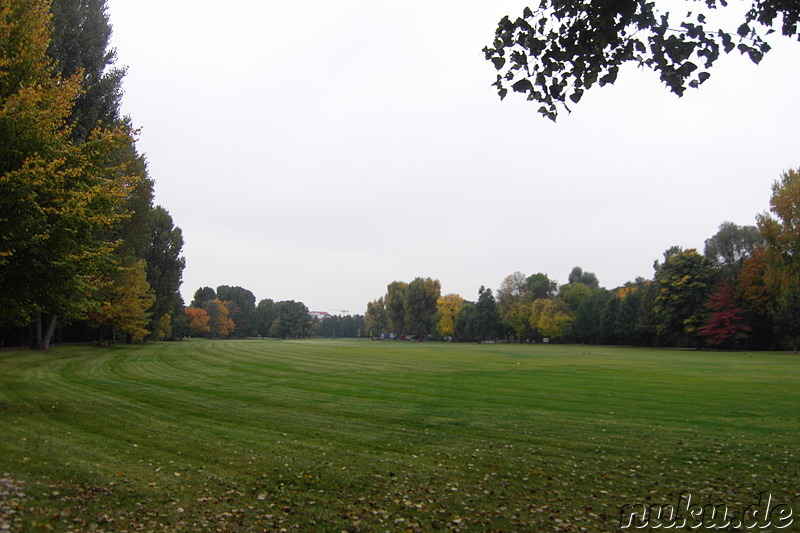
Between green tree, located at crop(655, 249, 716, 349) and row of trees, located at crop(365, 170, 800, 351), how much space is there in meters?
0.14

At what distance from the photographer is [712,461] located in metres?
9.53

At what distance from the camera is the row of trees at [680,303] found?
52.5 metres

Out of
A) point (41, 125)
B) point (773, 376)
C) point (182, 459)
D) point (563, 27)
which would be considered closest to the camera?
point (563, 27)

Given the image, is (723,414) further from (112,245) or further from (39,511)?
(112,245)

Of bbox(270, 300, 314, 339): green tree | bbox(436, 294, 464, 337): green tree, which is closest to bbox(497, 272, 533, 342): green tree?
bbox(436, 294, 464, 337): green tree

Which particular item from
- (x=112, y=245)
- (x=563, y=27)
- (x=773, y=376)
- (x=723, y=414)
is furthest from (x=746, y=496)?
(x=773, y=376)

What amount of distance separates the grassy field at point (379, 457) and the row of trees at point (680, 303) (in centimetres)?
4232

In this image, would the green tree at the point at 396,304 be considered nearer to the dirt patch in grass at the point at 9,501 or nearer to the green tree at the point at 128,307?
the green tree at the point at 128,307

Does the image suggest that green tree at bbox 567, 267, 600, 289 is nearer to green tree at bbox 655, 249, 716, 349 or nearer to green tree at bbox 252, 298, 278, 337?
green tree at bbox 655, 249, 716, 349

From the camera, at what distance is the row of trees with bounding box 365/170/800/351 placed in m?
52.5

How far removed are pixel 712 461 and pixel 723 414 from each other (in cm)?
647

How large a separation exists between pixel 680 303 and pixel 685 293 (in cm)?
174

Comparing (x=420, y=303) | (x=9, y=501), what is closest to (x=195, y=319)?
(x=420, y=303)

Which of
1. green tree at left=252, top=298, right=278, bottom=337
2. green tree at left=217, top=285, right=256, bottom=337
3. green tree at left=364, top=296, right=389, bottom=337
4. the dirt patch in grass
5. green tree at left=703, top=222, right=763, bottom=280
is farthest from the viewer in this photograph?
green tree at left=252, top=298, right=278, bottom=337
